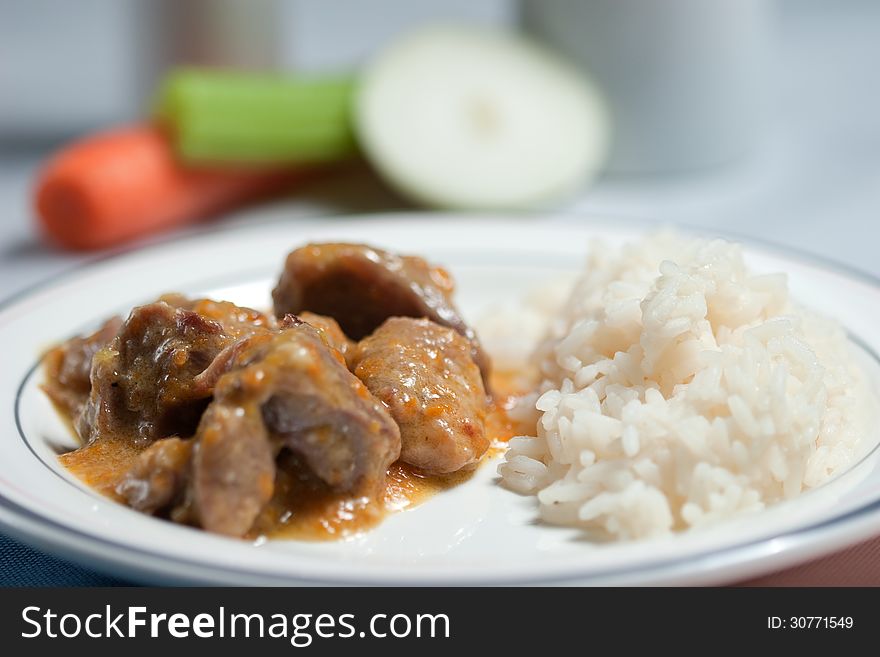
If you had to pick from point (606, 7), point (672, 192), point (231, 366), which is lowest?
point (672, 192)

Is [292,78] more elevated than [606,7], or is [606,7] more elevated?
[606,7]

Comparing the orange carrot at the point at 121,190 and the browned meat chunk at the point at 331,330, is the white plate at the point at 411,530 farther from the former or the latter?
the orange carrot at the point at 121,190

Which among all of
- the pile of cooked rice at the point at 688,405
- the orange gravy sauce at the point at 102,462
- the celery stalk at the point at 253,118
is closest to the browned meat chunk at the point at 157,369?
the orange gravy sauce at the point at 102,462

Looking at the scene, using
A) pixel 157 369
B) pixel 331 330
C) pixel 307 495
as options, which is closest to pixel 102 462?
pixel 157 369

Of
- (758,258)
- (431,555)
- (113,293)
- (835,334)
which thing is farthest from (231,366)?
(758,258)

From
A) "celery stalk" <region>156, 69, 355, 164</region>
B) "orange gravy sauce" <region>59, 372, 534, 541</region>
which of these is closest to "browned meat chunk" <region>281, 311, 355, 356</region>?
"orange gravy sauce" <region>59, 372, 534, 541</region>

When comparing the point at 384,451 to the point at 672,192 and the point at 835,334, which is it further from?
the point at 672,192
